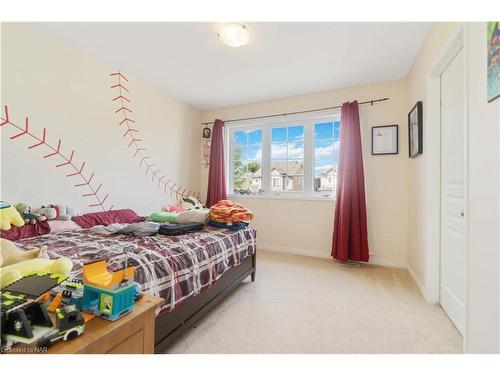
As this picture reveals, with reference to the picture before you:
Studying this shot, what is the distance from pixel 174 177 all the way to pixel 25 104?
1.89m

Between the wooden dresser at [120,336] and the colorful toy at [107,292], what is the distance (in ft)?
0.08

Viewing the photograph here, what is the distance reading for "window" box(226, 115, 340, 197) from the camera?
11.1 ft

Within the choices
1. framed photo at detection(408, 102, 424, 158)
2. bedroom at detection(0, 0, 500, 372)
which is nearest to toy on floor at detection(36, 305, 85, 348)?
bedroom at detection(0, 0, 500, 372)

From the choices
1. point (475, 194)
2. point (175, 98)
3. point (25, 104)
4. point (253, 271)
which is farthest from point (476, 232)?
point (175, 98)

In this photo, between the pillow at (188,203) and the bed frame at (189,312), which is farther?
the pillow at (188,203)

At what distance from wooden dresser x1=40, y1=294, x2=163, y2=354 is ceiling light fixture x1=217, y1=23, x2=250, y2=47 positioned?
Answer: 204cm

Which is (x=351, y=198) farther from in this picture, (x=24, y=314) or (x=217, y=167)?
(x=24, y=314)

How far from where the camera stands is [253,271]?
245 cm

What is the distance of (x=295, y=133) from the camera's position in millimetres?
3588

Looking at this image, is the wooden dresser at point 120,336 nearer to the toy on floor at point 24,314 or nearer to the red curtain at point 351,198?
the toy on floor at point 24,314

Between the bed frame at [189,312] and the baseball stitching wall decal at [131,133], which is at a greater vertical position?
the baseball stitching wall decal at [131,133]

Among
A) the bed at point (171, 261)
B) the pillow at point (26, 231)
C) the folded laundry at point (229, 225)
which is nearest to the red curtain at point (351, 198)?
the folded laundry at point (229, 225)

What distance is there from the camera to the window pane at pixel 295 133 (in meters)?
3.54

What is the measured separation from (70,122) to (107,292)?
91.1 inches
